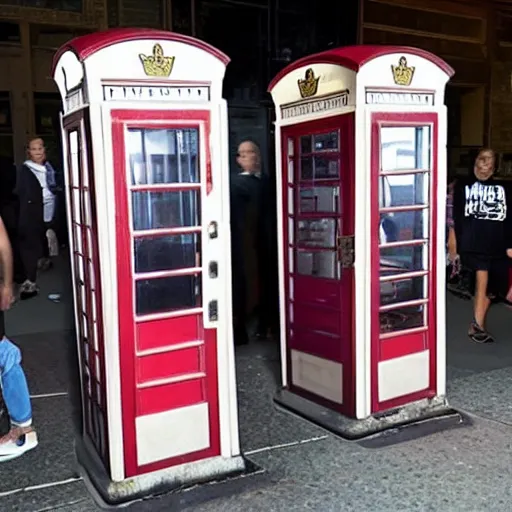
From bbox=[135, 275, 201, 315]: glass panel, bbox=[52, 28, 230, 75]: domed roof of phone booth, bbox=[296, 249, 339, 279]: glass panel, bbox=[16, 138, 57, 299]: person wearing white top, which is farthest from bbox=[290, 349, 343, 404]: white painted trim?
bbox=[16, 138, 57, 299]: person wearing white top

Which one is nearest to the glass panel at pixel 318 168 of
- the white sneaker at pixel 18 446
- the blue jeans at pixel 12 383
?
the blue jeans at pixel 12 383

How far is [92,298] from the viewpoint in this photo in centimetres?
322

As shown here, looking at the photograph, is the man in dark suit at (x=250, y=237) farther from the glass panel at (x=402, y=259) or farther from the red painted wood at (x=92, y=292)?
the red painted wood at (x=92, y=292)

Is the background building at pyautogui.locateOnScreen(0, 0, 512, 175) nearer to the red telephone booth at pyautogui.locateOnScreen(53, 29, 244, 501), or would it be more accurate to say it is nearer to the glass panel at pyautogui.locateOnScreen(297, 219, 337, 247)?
the glass panel at pyautogui.locateOnScreen(297, 219, 337, 247)

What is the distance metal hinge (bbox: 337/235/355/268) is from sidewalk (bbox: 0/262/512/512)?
1016mm

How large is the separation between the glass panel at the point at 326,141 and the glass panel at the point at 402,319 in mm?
1027

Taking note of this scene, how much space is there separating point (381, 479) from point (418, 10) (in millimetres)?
8007

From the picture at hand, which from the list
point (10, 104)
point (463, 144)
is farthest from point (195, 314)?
point (463, 144)

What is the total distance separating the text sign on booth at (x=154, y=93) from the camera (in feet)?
9.69

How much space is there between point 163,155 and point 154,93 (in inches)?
11.4

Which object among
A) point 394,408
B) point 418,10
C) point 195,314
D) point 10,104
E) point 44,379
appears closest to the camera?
point 195,314

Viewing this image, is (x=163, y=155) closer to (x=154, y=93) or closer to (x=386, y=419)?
(x=154, y=93)

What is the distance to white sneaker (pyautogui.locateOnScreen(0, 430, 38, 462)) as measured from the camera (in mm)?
3660

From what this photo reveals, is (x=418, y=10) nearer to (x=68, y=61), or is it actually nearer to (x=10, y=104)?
(x=10, y=104)
